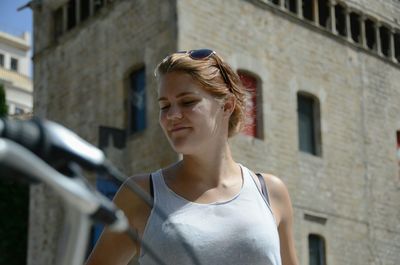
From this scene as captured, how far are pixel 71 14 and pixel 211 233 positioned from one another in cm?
1938

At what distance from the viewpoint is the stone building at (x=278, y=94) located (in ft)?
57.9

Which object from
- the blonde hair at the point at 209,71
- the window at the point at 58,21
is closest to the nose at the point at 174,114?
the blonde hair at the point at 209,71

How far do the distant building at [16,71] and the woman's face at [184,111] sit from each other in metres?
50.4

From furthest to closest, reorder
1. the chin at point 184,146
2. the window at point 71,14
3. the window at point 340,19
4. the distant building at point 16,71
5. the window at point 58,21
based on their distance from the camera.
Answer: the distant building at point 16,71 < the window at point 58,21 < the window at point 340,19 < the window at point 71,14 < the chin at point 184,146

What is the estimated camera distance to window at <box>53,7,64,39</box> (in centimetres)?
2138

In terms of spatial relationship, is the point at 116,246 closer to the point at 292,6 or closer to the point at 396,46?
the point at 292,6

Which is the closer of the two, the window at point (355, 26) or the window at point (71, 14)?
the window at point (71, 14)

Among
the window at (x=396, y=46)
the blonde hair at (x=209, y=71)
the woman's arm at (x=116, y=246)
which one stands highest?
the window at (x=396, y=46)

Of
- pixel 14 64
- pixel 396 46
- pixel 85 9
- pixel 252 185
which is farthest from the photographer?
pixel 14 64

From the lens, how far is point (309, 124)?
19.6 meters

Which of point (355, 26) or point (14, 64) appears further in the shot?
point (14, 64)

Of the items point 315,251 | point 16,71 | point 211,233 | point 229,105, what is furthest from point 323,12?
point 16,71

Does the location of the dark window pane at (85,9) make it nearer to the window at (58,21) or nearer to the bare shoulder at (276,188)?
Answer: the window at (58,21)

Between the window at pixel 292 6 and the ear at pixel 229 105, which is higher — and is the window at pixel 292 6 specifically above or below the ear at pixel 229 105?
above
